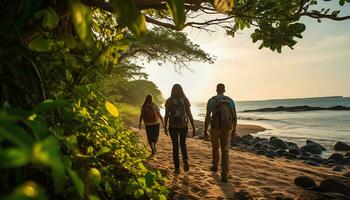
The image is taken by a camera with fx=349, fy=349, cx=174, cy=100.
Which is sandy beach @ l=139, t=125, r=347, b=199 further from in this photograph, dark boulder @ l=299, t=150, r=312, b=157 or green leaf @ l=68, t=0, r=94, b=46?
dark boulder @ l=299, t=150, r=312, b=157

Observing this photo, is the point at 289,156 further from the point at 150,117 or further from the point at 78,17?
the point at 78,17

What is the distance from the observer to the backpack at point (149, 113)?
8.73 metres

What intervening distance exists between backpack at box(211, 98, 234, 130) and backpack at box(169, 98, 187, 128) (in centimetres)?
68

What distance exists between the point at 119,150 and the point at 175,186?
9.86ft

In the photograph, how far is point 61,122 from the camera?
6.33 ft

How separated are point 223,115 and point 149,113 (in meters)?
2.63

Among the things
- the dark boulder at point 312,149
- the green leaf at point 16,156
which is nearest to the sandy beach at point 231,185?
the green leaf at point 16,156

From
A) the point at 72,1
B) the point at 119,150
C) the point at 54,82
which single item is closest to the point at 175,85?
the point at 119,150

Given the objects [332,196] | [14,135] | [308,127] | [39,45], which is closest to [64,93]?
[39,45]

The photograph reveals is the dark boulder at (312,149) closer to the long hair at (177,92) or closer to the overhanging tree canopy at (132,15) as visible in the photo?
the long hair at (177,92)

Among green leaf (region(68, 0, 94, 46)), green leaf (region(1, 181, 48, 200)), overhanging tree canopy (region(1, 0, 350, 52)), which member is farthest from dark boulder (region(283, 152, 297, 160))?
green leaf (region(1, 181, 48, 200))

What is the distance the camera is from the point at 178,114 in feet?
22.9

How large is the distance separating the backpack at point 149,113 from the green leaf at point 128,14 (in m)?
7.63

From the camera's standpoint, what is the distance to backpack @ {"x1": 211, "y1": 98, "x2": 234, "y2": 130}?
663 cm
